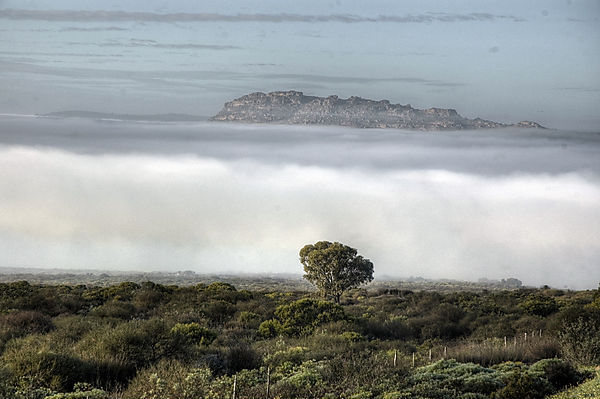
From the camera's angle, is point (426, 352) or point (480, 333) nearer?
point (426, 352)

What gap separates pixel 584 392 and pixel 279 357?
7.20 meters

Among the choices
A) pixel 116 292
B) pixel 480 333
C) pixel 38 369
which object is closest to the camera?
pixel 38 369

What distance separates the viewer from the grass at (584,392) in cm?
1158

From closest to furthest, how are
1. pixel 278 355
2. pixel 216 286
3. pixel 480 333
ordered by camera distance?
1. pixel 278 355
2. pixel 480 333
3. pixel 216 286

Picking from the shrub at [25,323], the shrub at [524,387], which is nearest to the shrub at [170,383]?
the shrub at [524,387]

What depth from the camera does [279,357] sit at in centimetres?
1573

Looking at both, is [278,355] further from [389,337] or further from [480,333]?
[480,333]

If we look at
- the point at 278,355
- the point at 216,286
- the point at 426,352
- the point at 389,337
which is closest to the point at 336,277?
the point at 216,286

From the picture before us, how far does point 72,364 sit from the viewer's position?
13203mm

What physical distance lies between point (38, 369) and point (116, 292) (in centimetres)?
2236

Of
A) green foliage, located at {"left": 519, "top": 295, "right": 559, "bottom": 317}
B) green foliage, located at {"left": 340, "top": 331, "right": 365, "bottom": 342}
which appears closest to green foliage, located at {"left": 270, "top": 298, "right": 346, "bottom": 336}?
green foliage, located at {"left": 340, "top": 331, "right": 365, "bottom": 342}

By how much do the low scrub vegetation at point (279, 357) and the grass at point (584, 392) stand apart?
41 centimetres

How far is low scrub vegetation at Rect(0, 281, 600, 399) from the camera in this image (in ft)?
40.7

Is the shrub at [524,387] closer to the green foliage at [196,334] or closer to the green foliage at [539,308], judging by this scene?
the green foliage at [196,334]
